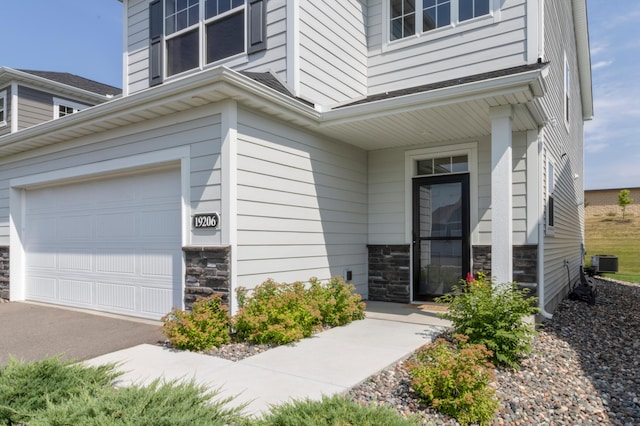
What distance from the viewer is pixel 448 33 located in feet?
22.3

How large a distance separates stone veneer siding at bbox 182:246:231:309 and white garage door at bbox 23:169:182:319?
1.19 feet

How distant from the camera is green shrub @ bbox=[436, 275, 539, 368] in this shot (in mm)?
3914

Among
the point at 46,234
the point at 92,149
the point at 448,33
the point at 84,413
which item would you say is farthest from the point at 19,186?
the point at 448,33

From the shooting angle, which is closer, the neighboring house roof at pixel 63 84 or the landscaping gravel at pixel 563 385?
the landscaping gravel at pixel 563 385

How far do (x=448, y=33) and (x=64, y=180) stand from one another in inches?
271

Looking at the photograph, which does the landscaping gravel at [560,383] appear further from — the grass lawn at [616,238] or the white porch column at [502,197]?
the grass lawn at [616,238]

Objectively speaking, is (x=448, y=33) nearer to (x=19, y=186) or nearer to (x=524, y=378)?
(x=524, y=378)

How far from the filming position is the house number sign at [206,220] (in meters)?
4.90

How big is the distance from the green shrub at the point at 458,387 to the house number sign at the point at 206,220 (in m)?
2.81

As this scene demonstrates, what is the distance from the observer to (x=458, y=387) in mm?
2900

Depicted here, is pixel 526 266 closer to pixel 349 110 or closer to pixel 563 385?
pixel 563 385

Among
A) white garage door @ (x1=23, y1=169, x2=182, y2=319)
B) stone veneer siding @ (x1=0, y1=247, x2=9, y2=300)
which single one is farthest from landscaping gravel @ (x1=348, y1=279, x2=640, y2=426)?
stone veneer siding @ (x1=0, y1=247, x2=9, y2=300)

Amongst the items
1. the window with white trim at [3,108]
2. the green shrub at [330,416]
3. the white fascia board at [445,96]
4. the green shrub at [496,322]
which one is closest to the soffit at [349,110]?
the white fascia board at [445,96]

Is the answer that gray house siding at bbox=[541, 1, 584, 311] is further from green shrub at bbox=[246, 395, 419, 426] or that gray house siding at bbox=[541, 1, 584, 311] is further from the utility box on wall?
green shrub at bbox=[246, 395, 419, 426]
